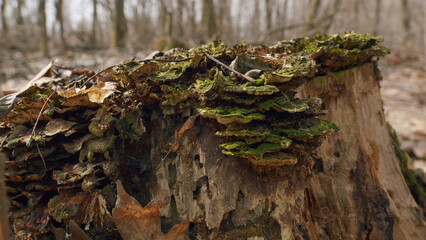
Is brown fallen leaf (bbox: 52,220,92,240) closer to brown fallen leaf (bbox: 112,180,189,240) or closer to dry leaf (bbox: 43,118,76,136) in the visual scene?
brown fallen leaf (bbox: 112,180,189,240)

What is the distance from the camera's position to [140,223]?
1697 millimetres

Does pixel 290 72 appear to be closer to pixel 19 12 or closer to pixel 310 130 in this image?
pixel 310 130

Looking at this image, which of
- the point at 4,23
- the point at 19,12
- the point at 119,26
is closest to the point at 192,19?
the point at 119,26

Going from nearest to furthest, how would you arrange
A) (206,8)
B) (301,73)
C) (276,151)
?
(276,151) → (301,73) → (206,8)

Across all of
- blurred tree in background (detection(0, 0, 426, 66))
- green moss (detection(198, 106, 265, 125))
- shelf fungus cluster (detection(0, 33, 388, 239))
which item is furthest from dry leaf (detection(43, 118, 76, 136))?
blurred tree in background (detection(0, 0, 426, 66))

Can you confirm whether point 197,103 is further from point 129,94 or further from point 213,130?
point 129,94

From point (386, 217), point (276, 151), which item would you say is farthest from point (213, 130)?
point (386, 217)

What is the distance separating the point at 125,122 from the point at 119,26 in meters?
15.6

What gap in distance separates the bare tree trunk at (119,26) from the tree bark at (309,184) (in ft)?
49.2

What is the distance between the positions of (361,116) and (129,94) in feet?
5.93

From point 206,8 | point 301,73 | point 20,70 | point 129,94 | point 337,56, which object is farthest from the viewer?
point 206,8

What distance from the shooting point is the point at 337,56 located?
230 centimetres

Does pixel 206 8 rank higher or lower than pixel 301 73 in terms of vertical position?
higher

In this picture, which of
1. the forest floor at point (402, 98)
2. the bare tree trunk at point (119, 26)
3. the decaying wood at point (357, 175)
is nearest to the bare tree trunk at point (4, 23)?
the bare tree trunk at point (119, 26)
